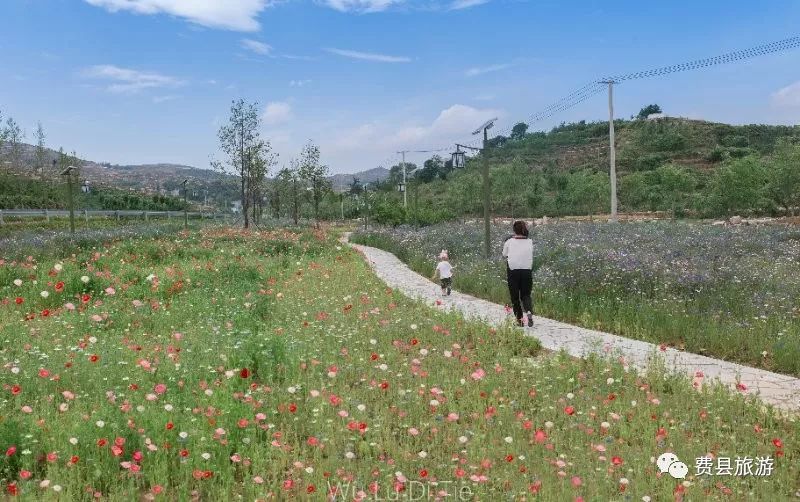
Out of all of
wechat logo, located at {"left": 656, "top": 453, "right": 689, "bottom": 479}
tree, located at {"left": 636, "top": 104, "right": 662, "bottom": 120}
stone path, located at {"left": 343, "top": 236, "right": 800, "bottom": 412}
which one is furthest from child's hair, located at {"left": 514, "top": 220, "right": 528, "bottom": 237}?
tree, located at {"left": 636, "top": 104, "right": 662, "bottom": 120}

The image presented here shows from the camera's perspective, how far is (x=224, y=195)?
122750mm

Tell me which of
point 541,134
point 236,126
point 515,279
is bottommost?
point 515,279

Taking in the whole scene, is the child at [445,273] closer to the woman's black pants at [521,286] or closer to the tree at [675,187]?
the woman's black pants at [521,286]

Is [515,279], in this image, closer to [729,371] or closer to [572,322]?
[572,322]

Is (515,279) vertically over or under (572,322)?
over

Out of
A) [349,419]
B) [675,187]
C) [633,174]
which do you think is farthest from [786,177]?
[349,419]

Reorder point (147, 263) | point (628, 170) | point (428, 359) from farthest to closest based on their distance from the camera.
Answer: point (628, 170) < point (147, 263) < point (428, 359)

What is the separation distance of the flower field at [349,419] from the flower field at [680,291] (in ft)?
6.94

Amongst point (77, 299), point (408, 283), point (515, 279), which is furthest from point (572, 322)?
point (77, 299)

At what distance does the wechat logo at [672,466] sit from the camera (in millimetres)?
3996

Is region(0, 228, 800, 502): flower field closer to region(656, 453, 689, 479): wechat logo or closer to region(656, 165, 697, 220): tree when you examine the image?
region(656, 453, 689, 479): wechat logo

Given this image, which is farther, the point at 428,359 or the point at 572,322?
the point at 572,322

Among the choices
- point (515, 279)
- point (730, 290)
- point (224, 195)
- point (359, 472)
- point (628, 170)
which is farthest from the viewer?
point (224, 195)

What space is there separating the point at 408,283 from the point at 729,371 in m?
8.79
